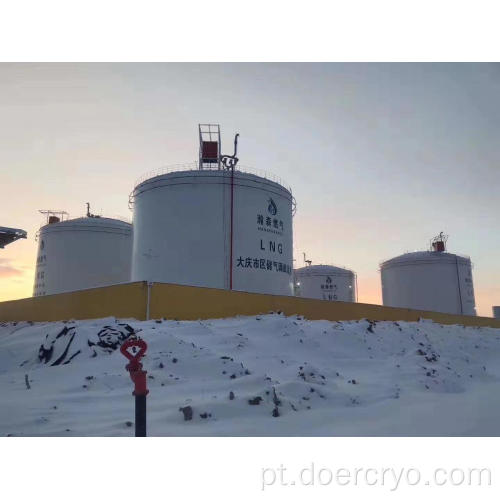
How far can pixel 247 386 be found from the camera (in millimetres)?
7137

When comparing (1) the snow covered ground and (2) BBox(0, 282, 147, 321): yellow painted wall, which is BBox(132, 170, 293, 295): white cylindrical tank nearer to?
(2) BBox(0, 282, 147, 321): yellow painted wall

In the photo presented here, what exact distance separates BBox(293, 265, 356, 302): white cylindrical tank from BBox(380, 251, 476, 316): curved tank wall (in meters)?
6.54

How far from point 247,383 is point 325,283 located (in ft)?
97.6

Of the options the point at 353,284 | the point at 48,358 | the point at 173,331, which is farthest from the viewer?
the point at 353,284

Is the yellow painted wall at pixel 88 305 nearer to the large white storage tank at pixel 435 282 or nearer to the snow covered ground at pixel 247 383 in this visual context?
the snow covered ground at pixel 247 383

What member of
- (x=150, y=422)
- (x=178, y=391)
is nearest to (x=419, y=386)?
(x=178, y=391)

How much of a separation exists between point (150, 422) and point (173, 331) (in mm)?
5138

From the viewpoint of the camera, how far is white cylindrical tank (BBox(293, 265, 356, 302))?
1426 inches

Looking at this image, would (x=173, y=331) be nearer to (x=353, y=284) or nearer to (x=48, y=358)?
(x=48, y=358)

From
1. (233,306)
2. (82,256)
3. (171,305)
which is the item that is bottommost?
(171,305)

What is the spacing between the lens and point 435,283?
2881 centimetres

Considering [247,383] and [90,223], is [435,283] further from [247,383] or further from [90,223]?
[247,383]

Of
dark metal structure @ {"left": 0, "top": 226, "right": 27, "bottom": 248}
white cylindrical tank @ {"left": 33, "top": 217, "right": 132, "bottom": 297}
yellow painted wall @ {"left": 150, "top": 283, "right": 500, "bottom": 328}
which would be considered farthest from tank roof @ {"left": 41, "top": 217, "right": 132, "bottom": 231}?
yellow painted wall @ {"left": 150, "top": 283, "right": 500, "bottom": 328}

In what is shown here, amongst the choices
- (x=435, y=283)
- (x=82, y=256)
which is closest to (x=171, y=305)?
(x=82, y=256)
